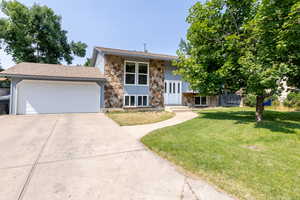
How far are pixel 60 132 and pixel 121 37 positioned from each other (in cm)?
1451

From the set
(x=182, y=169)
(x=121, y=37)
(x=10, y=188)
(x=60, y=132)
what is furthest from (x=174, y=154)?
(x=121, y=37)

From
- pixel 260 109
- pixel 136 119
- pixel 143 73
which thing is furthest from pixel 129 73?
pixel 260 109

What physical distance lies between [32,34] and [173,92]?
79.3 feet

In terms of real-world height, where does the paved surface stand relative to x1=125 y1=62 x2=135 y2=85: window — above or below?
below

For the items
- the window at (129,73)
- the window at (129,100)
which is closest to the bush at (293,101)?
the window at (129,100)

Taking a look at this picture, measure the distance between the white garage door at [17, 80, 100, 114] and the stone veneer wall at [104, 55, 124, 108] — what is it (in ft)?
2.87

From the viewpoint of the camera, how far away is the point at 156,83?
13.3 m

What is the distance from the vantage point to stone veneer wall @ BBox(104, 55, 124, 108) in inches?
459

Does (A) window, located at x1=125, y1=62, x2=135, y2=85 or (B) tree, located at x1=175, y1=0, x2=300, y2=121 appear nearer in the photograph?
(B) tree, located at x1=175, y1=0, x2=300, y2=121

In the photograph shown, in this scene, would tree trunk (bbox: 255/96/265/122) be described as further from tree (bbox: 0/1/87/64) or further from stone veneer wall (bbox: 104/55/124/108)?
tree (bbox: 0/1/87/64)

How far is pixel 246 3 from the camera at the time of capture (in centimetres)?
715

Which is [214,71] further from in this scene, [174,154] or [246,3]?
[174,154]

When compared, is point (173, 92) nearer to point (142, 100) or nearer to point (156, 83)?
point (156, 83)

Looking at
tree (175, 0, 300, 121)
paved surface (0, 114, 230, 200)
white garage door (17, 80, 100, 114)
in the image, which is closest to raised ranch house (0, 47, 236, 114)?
white garage door (17, 80, 100, 114)
